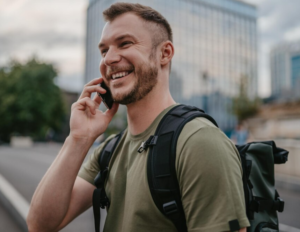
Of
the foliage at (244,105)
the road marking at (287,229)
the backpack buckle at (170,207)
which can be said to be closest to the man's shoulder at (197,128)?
the backpack buckle at (170,207)

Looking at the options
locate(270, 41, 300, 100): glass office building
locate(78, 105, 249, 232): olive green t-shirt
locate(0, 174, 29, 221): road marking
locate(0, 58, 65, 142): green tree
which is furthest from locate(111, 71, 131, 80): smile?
locate(270, 41, 300, 100): glass office building

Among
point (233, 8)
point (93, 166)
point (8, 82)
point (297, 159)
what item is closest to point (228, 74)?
point (233, 8)

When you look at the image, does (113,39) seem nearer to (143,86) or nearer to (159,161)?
(143,86)

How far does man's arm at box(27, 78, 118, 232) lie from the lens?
5.28 feet

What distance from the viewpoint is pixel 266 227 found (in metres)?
1.46

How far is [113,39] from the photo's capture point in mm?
1691

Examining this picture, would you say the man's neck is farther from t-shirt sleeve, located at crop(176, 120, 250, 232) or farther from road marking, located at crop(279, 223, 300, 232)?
road marking, located at crop(279, 223, 300, 232)

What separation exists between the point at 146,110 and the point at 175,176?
491 mm

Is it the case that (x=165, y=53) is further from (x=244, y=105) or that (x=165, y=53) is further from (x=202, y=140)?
(x=244, y=105)

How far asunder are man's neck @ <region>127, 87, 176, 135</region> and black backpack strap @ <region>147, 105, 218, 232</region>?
0.25 meters

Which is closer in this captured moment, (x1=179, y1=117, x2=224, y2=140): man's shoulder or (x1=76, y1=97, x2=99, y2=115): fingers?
(x1=179, y1=117, x2=224, y2=140): man's shoulder

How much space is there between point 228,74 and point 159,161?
203ft

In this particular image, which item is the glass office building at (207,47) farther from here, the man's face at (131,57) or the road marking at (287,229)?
the man's face at (131,57)

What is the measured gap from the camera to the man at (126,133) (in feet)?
4.46
